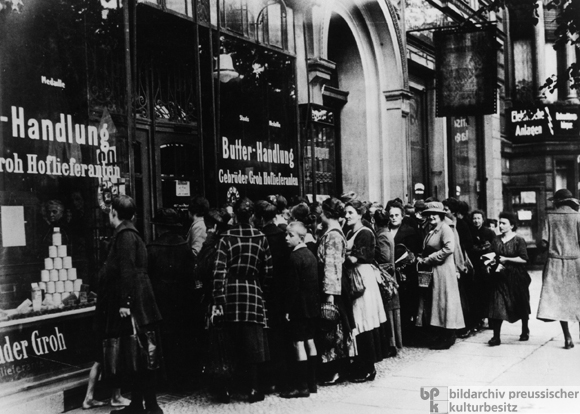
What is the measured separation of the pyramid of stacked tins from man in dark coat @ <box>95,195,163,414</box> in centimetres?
92

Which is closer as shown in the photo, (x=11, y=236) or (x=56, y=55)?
(x=11, y=236)

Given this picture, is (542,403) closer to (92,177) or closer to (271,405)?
(271,405)

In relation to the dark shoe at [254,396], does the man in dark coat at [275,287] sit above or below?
above

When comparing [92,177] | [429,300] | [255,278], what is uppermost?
[92,177]

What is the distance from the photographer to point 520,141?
19.4 meters

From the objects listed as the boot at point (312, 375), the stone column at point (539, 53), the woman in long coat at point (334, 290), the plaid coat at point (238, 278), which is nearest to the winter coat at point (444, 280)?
the woman in long coat at point (334, 290)

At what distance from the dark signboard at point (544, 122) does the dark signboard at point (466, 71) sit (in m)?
6.18

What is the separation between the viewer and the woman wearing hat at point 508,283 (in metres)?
8.58

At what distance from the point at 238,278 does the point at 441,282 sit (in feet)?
11.2

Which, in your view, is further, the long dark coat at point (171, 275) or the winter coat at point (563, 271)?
the winter coat at point (563, 271)

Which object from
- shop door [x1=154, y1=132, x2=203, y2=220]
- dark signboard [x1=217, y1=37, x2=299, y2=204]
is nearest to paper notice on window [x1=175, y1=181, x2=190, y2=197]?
shop door [x1=154, y1=132, x2=203, y2=220]

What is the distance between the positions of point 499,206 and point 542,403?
13953 millimetres

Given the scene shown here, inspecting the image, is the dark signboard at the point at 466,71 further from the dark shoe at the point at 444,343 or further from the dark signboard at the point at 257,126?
the dark shoe at the point at 444,343

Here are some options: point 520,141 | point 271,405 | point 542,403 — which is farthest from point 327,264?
point 520,141
